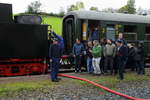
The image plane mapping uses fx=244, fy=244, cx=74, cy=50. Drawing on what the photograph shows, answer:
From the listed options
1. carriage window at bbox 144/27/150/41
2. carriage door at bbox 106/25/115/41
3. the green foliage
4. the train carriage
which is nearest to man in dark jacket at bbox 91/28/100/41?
the train carriage

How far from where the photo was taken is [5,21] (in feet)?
33.2

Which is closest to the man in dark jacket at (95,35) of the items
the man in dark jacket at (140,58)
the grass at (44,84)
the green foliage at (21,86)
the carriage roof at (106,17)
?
the carriage roof at (106,17)

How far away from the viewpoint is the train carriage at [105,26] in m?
12.7

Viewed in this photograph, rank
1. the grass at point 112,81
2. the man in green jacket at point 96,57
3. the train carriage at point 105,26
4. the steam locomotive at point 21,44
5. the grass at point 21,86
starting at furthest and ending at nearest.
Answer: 1. the train carriage at point 105,26
2. the man in green jacket at point 96,57
3. the steam locomotive at point 21,44
4. the grass at point 112,81
5. the grass at point 21,86

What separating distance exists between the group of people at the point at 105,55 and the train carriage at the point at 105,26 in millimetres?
903

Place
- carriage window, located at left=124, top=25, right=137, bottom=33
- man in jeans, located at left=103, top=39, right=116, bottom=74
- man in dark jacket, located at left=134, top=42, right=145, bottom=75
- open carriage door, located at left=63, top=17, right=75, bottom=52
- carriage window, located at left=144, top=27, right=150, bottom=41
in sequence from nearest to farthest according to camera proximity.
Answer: man in jeans, located at left=103, top=39, right=116, bottom=74 < man in dark jacket, located at left=134, top=42, right=145, bottom=75 < open carriage door, located at left=63, top=17, right=75, bottom=52 < carriage window, located at left=124, top=25, right=137, bottom=33 < carriage window, located at left=144, top=27, right=150, bottom=41

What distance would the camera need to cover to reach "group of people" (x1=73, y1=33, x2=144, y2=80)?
10.9 meters

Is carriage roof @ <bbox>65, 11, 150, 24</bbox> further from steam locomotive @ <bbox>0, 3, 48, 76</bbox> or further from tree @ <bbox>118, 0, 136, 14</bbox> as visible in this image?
tree @ <bbox>118, 0, 136, 14</bbox>

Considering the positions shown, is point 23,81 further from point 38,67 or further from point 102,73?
point 102,73

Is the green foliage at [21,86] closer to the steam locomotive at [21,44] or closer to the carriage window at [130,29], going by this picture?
the steam locomotive at [21,44]

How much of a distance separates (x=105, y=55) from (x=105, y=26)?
2226mm

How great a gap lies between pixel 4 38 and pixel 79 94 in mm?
4155

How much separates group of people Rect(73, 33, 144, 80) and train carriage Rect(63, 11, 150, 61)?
90cm

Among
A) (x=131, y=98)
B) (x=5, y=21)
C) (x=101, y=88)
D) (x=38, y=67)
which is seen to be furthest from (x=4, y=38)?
(x=131, y=98)
